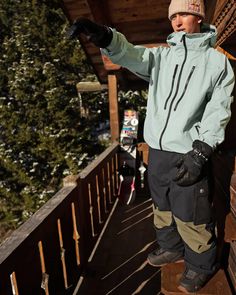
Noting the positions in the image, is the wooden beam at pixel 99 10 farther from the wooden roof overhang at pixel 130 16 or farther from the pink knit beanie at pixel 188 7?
the pink knit beanie at pixel 188 7

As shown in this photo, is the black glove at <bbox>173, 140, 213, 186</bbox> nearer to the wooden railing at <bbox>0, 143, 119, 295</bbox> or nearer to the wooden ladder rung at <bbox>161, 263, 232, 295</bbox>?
the wooden ladder rung at <bbox>161, 263, 232, 295</bbox>

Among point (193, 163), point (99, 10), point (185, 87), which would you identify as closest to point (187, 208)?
point (193, 163)

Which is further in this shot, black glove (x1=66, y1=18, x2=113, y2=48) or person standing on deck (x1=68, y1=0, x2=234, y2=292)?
person standing on deck (x1=68, y1=0, x2=234, y2=292)

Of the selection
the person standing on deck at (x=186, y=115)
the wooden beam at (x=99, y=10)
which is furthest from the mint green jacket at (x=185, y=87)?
the wooden beam at (x=99, y=10)

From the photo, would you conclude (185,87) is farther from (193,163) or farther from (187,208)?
(187,208)

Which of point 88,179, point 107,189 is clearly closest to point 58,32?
point 107,189

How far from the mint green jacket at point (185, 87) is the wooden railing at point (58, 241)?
0.90 m

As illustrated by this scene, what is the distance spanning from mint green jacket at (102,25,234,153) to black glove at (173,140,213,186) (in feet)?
0.18

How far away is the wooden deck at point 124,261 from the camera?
2.75 meters

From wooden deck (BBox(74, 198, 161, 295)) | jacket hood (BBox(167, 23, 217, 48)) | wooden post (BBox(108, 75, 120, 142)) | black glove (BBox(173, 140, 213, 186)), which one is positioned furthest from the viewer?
wooden post (BBox(108, 75, 120, 142))

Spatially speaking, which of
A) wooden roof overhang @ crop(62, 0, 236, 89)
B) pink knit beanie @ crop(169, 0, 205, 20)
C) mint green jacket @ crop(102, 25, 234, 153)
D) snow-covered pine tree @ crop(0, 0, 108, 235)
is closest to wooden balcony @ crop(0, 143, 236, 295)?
mint green jacket @ crop(102, 25, 234, 153)

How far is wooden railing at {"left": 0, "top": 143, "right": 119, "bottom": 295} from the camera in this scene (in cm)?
157

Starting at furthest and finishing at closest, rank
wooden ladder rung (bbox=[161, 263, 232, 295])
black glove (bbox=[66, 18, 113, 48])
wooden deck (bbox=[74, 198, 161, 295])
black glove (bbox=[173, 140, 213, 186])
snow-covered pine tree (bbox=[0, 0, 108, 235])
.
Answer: snow-covered pine tree (bbox=[0, 0, 108, 235]) < wooden deck (bbox=[74, 198, 161, 295]) < wooden ladder rung (bbox=[161, 263, 232, 295]) < black glove (bbox=[173, 140, 213, 186]) < black glove (bbox=[66, 18, 113, 48])

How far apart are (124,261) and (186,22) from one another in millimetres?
2406
